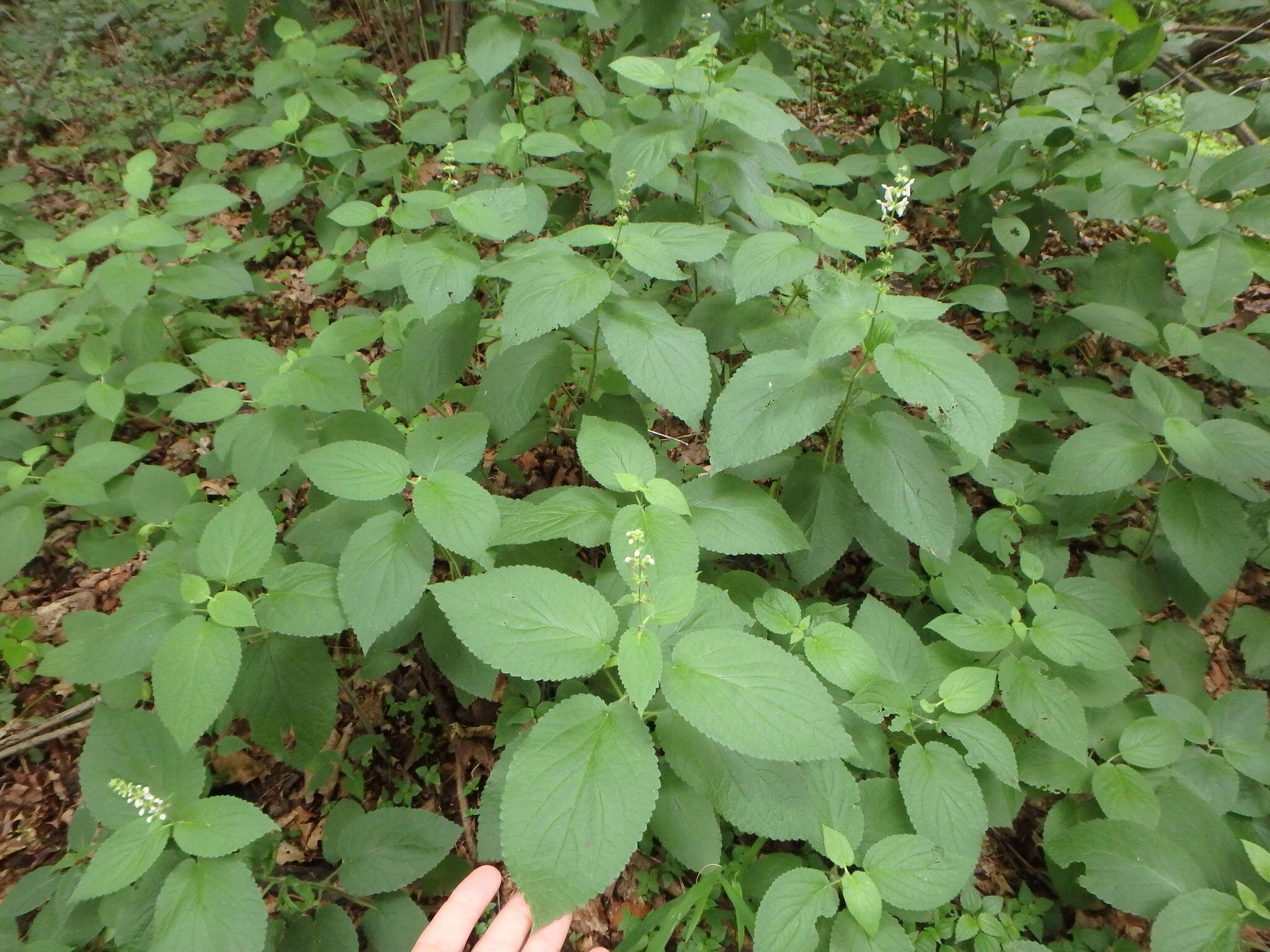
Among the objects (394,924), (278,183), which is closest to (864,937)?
(394,924)

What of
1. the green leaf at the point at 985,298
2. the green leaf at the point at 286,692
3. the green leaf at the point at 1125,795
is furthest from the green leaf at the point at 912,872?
the green leaf at the point at 985,298

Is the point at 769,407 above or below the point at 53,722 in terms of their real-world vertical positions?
above

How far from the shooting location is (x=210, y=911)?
5.10 ft

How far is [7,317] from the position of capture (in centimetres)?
343

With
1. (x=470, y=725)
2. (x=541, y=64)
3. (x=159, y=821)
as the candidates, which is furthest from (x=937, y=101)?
(x=159, y=821)

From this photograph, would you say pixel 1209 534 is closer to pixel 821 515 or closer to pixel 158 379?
pixel 821 515

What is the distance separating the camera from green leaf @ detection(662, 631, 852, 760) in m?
1.37

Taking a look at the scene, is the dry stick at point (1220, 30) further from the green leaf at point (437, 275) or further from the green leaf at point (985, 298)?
the green leaf at point (437, 275)

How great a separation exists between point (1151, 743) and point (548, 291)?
241cm

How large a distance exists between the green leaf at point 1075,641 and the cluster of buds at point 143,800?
103 inches

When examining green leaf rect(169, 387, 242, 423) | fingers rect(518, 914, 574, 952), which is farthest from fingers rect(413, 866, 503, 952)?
green leaf rect(169, 387, 242, 423)

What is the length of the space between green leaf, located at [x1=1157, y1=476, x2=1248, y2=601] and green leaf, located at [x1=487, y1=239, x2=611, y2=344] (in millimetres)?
2312

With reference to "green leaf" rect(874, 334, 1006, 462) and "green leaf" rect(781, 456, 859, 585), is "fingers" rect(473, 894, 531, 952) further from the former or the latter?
"green leaf" rect(874, 334, 1006, 462)

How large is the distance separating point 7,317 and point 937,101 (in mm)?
5838
